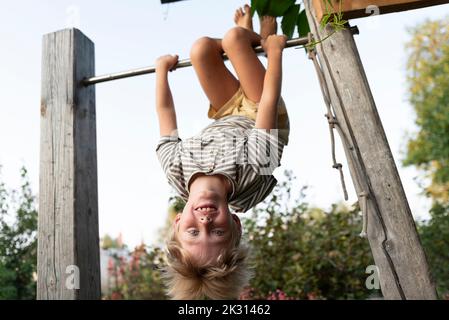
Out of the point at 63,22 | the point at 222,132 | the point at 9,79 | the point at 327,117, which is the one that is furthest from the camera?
the point at 9,79

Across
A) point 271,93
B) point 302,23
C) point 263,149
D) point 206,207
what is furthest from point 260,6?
point 206,207

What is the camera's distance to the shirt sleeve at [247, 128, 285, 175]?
1.67m

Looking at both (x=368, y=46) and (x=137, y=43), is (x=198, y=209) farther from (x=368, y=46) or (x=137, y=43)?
(x=368, y=46)

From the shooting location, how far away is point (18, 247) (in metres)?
3.95

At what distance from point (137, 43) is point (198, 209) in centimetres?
257

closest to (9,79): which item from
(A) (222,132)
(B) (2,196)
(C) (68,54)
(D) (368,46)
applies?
(B) (2,196)

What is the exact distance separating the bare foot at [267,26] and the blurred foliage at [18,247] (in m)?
2.82

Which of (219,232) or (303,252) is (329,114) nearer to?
(219,232)

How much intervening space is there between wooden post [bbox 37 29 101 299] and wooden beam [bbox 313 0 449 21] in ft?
3.58

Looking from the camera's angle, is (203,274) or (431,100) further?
(431,100)

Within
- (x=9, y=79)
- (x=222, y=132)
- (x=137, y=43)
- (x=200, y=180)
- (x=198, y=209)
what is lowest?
(x=198, y=209)

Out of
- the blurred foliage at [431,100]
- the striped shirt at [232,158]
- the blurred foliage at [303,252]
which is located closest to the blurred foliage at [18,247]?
the blurred foliage at [303,252]

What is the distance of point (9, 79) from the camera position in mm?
3758

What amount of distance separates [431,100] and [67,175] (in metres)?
5.71
